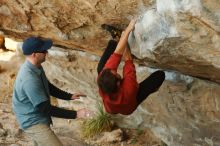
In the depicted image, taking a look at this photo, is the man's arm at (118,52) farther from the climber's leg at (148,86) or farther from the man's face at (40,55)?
the man's face at (40,55)

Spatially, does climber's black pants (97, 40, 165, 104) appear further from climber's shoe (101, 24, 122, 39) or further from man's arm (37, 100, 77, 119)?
man's arm (37, 100, 77, 119)

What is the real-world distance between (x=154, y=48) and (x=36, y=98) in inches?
47.4

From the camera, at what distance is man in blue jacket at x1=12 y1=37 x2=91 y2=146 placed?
14.7 feet

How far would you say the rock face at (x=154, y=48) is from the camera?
3.72 m

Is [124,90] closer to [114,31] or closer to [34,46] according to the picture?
[114,31]

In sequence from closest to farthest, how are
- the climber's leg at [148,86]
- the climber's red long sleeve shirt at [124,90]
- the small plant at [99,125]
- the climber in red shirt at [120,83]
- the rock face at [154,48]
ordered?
the rock face at [154,48], the climber in red shirt at [120,83], the climber's red long sleeve shirt at [124,90], the climber's leg at [148,86], the small plant at [99,125]

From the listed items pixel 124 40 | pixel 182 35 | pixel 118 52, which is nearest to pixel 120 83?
pixel 118 52

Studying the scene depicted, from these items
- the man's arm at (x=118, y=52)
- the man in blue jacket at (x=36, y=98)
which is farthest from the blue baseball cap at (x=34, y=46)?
the man's arm at (x=118, y=52)

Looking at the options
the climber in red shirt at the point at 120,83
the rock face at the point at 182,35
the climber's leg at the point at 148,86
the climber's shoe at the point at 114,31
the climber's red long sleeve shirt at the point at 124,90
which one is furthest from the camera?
the climber's shoe at the point at 114,31

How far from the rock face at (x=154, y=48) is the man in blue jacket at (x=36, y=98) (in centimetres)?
64

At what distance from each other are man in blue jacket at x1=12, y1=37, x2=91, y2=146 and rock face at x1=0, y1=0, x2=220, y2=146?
0.64 meters

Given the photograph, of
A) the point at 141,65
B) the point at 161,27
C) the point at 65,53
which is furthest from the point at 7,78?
the point at 161,27

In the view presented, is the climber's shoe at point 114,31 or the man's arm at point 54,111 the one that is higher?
the climber's shoe at point 114,31

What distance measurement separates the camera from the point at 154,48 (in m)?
4.28
